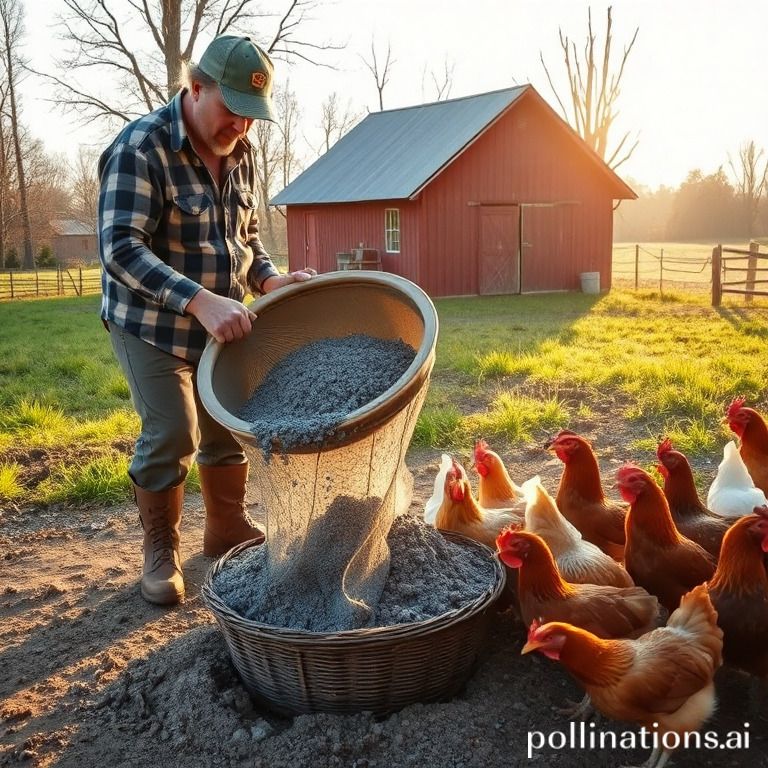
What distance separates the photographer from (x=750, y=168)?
5766cm

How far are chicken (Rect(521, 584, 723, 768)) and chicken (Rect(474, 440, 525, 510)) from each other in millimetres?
1373

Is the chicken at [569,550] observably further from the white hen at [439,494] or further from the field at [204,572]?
the white hen at [439,494]

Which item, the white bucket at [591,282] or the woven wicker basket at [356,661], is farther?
the white bucket at [591,282]

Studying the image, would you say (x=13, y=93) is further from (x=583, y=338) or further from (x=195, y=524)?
(x=195, y=524)

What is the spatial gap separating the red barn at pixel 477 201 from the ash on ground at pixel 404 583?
15.0 metres

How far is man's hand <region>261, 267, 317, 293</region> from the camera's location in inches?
123

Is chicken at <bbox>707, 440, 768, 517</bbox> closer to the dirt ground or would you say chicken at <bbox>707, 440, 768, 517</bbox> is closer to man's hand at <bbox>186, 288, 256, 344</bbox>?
the dirt ground

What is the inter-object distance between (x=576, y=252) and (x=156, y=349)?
18.4 m

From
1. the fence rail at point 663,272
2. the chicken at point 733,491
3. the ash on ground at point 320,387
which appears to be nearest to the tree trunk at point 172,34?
→ the fence rail at point 663,272

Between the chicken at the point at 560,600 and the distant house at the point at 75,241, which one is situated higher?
the distant house at the point at 75,241

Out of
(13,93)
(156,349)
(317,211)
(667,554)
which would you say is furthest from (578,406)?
(13,93)

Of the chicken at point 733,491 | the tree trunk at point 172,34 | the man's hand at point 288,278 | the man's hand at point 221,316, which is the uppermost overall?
the tree trunk at point 172,34

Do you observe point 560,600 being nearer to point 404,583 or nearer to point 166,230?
point 404,583

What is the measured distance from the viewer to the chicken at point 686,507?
3.22 metres
